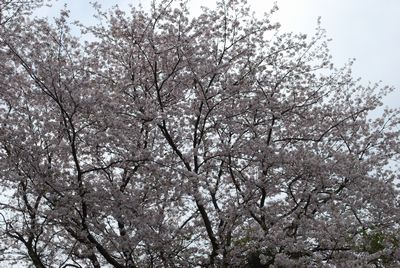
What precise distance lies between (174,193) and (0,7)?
4.87 metres

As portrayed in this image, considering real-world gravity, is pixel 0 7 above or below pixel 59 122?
above

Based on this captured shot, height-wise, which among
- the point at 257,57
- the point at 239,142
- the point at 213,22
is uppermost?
the point at 213,22

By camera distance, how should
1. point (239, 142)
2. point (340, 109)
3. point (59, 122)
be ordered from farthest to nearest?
point (340, 109), point (239, 142), point (59, 122)

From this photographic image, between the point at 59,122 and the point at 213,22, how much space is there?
383 cm

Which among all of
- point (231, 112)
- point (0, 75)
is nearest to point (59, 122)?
point (0, 75)

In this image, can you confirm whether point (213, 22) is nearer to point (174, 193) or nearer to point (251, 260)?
point (174, 193)

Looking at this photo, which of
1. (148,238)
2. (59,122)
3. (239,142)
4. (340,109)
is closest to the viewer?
(148,238)

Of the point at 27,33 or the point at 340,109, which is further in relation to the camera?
the point at 340,109

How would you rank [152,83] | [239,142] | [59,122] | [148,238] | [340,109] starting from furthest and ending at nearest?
1. [340,109]
2. [152,83]
3. [239,142]
4. [59,122]
5. [148,238]

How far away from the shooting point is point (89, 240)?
9133mm

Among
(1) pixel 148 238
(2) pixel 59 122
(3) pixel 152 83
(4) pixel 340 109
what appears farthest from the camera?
(4) pixel 340 109

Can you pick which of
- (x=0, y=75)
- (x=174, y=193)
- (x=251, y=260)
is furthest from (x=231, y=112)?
(x=0, y=75)

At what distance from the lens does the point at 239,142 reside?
10.2 meters

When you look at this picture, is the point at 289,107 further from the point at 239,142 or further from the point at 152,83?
the point at 152,83
